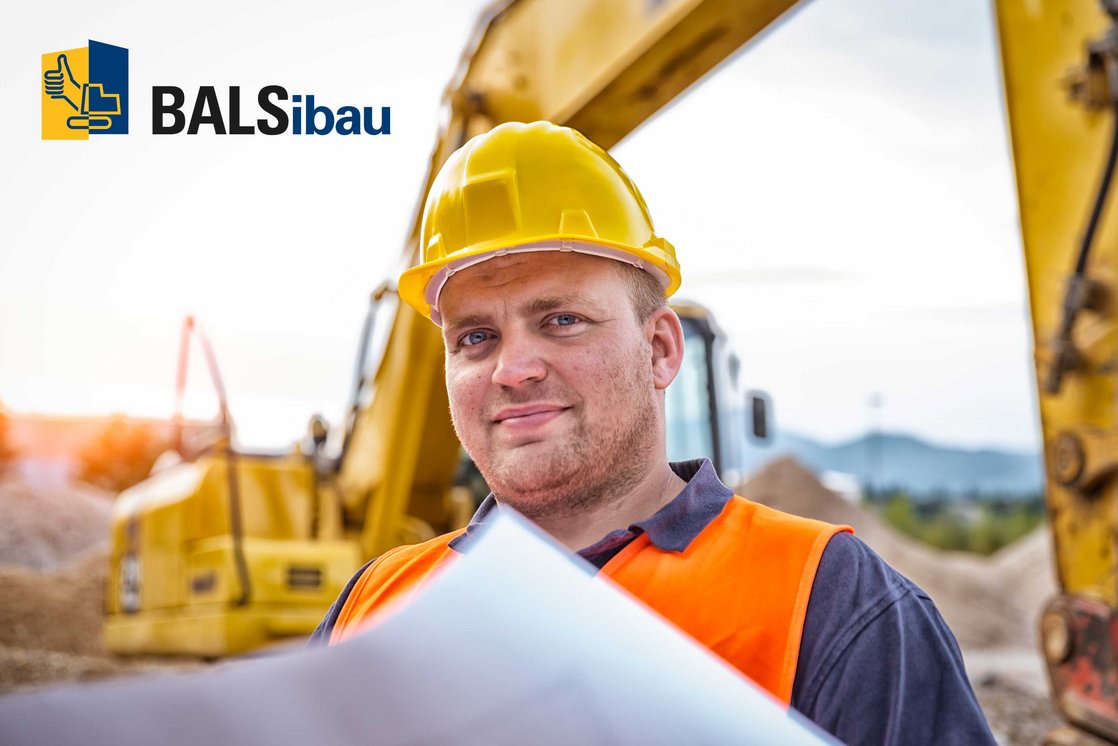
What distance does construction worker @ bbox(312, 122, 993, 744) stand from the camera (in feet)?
4.44

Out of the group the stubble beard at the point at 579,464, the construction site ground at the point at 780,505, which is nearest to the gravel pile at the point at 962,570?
the construction site ground at the point at 780,505

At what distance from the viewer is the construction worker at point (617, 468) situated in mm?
1354

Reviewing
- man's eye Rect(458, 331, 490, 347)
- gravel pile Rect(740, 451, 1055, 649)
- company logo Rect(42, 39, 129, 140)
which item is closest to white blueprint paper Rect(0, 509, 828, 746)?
man's eye Rect(458, 331, 490, 347)

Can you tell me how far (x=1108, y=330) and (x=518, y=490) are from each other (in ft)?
7.52

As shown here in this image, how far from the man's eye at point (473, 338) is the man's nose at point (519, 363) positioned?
0.22 feet

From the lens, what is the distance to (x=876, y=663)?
1329 mm

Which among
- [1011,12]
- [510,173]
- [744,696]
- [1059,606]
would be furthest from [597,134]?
[744,696]

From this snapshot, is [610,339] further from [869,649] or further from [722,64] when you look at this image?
[722,64]

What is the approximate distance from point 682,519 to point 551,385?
268mm

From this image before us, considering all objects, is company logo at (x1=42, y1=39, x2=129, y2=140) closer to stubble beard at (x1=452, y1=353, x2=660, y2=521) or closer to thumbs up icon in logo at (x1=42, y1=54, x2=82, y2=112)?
thumbs up icon in logo at (x1=42, y1=54, x2=82, y2=112)

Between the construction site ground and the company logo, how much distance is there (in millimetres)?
2331

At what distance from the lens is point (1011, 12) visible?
3.61m

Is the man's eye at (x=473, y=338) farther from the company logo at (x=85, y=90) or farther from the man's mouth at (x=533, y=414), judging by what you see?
the company logo at (x=85, y=90)

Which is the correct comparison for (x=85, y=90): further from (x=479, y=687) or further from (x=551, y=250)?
(x=479, y=687)
